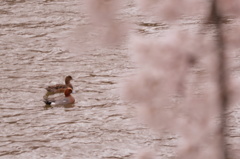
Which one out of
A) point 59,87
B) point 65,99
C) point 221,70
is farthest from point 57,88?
point 221,70

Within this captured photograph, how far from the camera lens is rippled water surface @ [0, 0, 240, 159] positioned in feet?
28.3

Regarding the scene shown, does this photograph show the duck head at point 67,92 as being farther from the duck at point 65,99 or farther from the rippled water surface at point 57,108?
the rippled water surface at point 57,108

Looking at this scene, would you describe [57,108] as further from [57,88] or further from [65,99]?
[57,88]

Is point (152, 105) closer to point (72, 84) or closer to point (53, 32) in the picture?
point (72, 84)

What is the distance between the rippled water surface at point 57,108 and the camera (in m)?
8.63

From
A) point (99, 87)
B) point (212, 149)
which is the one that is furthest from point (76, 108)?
point (212, 149)

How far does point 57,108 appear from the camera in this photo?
34.8ft

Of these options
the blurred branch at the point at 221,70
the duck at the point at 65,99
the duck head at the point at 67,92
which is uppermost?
the blurred branch at the point at 221,70

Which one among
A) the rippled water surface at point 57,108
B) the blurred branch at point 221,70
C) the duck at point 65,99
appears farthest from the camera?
the duck at point 65,99

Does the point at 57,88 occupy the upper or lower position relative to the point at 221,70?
lower

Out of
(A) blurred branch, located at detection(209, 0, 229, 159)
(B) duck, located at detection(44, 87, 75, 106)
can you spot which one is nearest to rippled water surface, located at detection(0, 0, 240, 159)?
(B) duck, located at detection(44, 87, 75, 106)

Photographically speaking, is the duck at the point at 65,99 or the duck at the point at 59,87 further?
the duck at the point at 59,87

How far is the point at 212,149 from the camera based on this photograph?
66.3 inches

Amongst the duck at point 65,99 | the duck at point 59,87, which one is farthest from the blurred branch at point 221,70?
the duck at point 59,87
